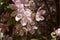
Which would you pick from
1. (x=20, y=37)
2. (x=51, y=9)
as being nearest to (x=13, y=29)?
(x=20, y=37)

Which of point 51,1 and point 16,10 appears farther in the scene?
point 51,1

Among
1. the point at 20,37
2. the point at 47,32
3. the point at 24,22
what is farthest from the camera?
the point at 47,32

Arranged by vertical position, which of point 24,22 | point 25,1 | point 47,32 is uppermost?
point 25,1

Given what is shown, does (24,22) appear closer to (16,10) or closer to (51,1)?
(16,10)

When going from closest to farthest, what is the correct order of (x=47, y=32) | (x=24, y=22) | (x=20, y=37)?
(x=24, y=22)
(x=20, y=37)
(x=47, y=32)

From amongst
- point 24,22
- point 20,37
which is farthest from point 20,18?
point 20,37

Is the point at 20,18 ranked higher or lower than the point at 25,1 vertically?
lower

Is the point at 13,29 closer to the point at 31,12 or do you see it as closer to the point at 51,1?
the point at 31,12

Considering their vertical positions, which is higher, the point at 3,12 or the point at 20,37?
the point at 3,12

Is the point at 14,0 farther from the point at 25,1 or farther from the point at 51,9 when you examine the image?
the point at 51,9

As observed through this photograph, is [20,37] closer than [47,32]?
Yes
